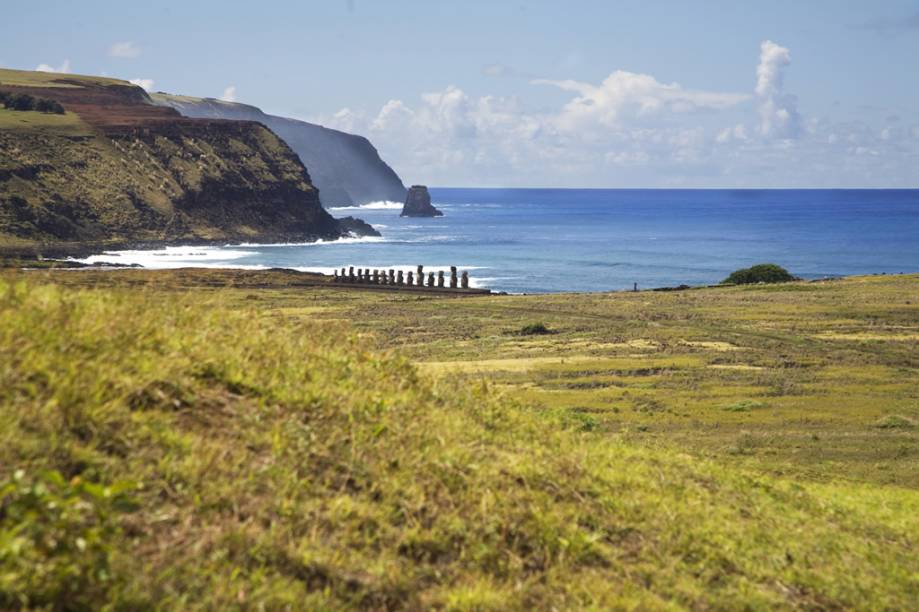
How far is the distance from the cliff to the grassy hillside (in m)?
87.1

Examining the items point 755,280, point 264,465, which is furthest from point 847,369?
point 755,280

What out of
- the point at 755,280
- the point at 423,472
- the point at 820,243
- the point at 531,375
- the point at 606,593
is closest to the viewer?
the point at 606,593

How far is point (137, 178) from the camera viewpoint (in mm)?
116875

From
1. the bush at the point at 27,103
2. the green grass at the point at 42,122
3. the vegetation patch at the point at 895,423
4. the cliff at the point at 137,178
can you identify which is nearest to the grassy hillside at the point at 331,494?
the vegetation patch at the point at 895,423

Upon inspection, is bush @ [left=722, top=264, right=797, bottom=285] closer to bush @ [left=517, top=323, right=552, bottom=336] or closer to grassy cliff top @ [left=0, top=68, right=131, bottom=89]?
bush @ [left=517, top=323, right=552, bottom=336]

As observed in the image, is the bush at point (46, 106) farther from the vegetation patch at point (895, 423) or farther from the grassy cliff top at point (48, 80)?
the vegetation patch at point (895, 423)

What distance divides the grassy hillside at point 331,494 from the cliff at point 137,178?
8714cm

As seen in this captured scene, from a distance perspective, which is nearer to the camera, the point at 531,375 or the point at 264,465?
the point at 264,465

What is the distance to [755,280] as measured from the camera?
201ft

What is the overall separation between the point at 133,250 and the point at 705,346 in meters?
79.6

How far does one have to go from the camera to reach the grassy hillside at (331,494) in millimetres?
6297

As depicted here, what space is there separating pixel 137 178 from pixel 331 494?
116m

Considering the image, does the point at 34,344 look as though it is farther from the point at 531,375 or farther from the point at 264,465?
the point at 531,375

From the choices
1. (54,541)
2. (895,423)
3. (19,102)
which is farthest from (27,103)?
(54,541)
